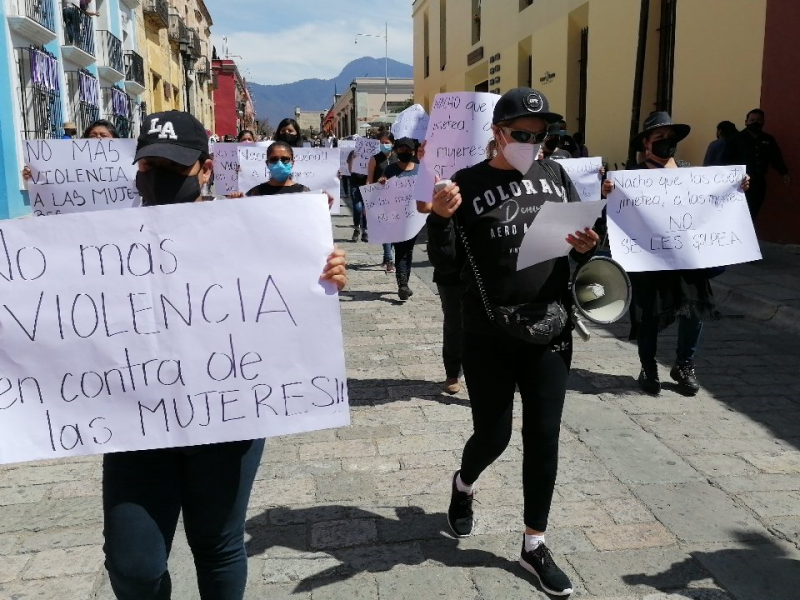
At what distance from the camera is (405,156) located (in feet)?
25.6

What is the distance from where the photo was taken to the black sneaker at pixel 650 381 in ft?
17.0

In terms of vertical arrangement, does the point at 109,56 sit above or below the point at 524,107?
above

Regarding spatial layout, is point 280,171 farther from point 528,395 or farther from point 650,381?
A: point 528,395

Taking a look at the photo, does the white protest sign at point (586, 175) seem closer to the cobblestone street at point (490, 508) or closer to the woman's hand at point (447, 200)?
the cobblestone street at point (490, 508)

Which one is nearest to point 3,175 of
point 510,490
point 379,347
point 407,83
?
point 379,347

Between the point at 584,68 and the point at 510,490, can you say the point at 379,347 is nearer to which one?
the point at 510,490

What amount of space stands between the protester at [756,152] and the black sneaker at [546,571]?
8.21 meters

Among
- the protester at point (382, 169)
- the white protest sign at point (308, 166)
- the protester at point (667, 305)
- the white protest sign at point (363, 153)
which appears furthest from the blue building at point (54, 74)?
the protester at point (667, 305)

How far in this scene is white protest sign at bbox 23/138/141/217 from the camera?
20.5 feet

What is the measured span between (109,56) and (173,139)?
72.0 feet

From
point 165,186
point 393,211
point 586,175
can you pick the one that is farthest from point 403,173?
point 165,186

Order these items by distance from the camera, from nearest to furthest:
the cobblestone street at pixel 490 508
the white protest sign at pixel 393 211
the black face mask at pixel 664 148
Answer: the cobblestone street at pixel 490 508 < the black face mask at pixel 664 148 < the white protest sign at pixel 393 211

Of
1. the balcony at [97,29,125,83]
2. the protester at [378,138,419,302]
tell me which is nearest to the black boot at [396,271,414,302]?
the protester at [378,138,419,302]

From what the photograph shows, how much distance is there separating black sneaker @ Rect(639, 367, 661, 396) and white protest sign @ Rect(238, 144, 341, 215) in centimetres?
411
